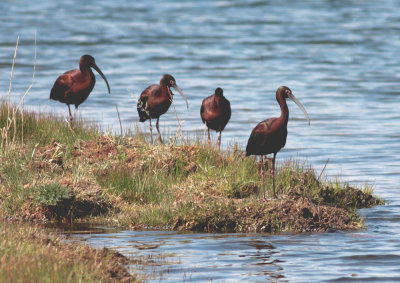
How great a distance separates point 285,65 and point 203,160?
20676 mm

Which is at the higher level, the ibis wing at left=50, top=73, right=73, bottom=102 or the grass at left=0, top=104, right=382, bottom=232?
the ibis wing at left=50, top=73, right=73, bottom=102

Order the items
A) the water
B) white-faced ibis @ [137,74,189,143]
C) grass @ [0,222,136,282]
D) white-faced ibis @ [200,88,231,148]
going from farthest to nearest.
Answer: white-faced ibis @ [137,74,189,143], white-faced ibis @ [200,88,231,148], the water, grass @ [0,222,136,282]

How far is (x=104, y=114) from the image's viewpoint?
21.1 metres

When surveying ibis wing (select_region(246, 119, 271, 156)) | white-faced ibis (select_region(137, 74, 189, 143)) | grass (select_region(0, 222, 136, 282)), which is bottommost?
grass (select_region(0, 222, 136, 282))

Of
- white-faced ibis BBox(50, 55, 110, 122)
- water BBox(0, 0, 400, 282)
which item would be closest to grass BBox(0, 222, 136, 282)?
water BBox(0, 0, 400, 282)

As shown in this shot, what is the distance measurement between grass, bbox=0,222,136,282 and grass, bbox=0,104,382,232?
6.04ft

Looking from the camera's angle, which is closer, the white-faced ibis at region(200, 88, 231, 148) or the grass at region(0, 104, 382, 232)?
the grass at region(0, 104, 382, 232)

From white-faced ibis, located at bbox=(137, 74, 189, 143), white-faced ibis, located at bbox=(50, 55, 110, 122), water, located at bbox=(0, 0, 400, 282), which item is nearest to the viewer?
water, located at bbox=(0, 0, 400, 282)

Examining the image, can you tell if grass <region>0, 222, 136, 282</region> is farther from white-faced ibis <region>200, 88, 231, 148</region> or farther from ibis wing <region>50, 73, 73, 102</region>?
ibis wing <region>50, 73, 73, 102</region>

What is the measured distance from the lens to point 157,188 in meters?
11.4

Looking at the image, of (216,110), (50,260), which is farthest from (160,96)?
(50,260)

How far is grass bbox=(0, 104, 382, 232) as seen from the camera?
414 inches

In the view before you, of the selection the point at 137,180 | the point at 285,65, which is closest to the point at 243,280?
the point at 137,180

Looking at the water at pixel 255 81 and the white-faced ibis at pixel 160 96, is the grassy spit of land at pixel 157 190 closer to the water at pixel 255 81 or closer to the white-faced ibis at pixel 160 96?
the water at pixel 255 81
